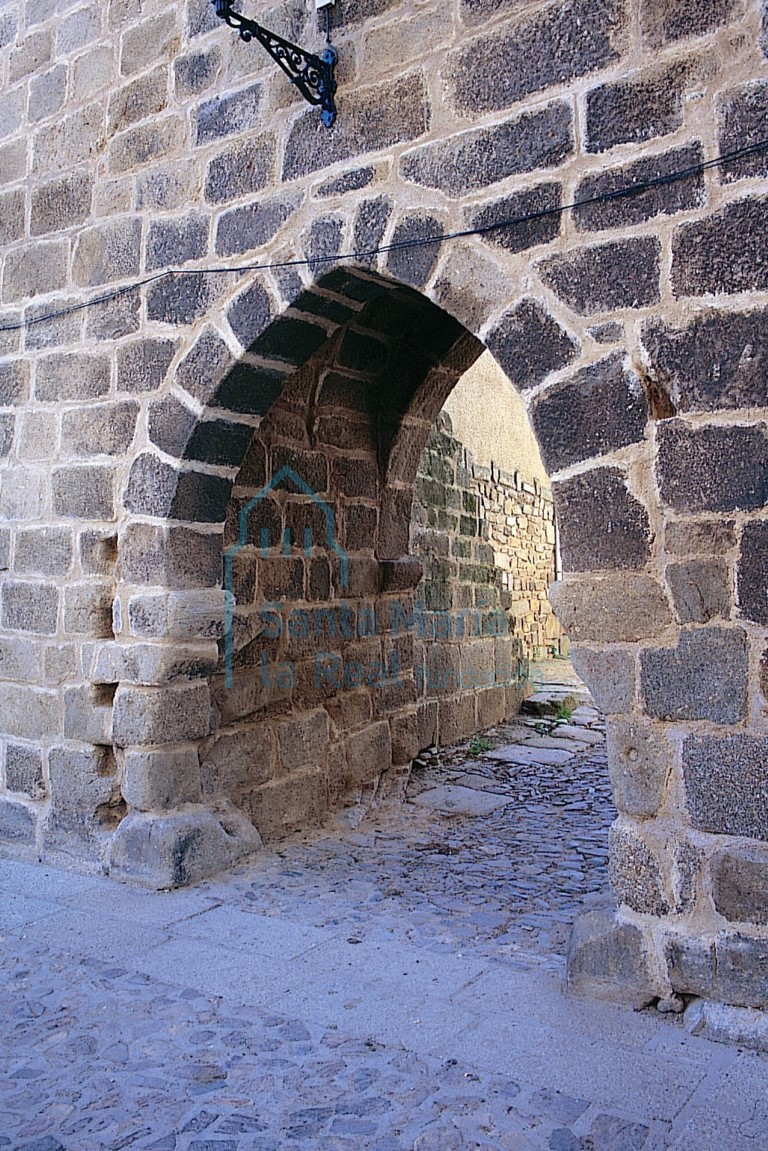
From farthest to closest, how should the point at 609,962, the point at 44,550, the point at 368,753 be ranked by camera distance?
the point at 368,753
the point at 44,550
the point at 609,962

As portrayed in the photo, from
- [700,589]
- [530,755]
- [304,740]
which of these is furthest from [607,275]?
[530,755]

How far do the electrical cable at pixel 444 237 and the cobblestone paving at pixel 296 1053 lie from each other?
2155mm

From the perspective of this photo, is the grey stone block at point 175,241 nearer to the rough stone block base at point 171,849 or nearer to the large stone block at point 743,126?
the large stone block at point 743,126

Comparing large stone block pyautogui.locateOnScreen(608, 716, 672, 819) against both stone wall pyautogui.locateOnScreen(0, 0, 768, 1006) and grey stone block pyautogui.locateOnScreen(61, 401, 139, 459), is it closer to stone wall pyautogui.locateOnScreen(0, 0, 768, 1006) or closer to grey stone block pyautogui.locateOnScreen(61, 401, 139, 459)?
stone wall pyautogui.locateOnScreen(0, 0, 768, 1006)

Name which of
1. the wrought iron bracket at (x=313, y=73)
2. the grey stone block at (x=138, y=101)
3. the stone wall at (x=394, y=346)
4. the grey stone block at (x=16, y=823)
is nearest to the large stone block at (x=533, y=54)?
the stone wall at (x=394, y=346)

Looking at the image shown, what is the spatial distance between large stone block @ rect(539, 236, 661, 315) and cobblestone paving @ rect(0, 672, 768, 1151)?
1.89 metres

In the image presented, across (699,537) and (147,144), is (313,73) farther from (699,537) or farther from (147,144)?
(699,537)

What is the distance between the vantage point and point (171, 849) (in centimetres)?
348

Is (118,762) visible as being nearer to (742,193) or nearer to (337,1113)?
(337,1113)

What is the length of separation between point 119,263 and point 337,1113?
3.07 meters

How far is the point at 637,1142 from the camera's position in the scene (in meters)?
1.91

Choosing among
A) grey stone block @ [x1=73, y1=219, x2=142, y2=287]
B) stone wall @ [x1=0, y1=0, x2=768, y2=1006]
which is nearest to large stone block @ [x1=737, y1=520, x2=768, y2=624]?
stone wall @ [x1=0, y1=0, x2=768, y2=1006]

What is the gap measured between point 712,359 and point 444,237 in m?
0.92

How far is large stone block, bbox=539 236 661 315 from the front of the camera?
249 centimetres
